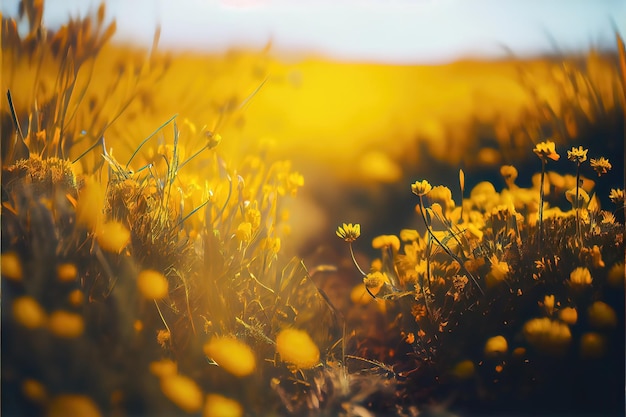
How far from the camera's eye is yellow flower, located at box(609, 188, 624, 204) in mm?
1713


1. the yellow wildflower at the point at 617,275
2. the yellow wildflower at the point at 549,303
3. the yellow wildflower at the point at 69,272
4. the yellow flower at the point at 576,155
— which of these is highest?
the yellow flower at the point at 576,155

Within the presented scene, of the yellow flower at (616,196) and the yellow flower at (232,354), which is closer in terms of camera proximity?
the yellow flower at (232,354)

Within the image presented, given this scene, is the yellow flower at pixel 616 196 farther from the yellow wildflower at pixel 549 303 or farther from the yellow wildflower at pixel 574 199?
the yellow wildflower at pixel 549 303

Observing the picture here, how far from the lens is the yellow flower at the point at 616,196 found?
1.71 meters

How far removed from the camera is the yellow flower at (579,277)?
1.67 m

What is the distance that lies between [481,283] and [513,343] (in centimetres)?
19

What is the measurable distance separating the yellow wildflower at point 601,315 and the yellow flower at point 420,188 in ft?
1.88

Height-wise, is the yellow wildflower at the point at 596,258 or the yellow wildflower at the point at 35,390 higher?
the yellow wildflower at the point at 596,258

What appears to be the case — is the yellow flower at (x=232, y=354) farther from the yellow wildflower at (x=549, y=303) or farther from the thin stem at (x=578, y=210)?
the thin stem at (x=578, y=210)

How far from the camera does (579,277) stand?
1671 mm

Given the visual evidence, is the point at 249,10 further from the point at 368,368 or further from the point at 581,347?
the point at 581,347

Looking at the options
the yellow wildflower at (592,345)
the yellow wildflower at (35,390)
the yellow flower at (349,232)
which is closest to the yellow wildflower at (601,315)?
the yellow wildflower at (592,345)

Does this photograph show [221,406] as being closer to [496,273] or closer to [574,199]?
[496,273]

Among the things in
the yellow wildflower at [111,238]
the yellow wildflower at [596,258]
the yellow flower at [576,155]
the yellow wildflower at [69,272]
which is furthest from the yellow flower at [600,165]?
the yellow wildflower at [69,272]
